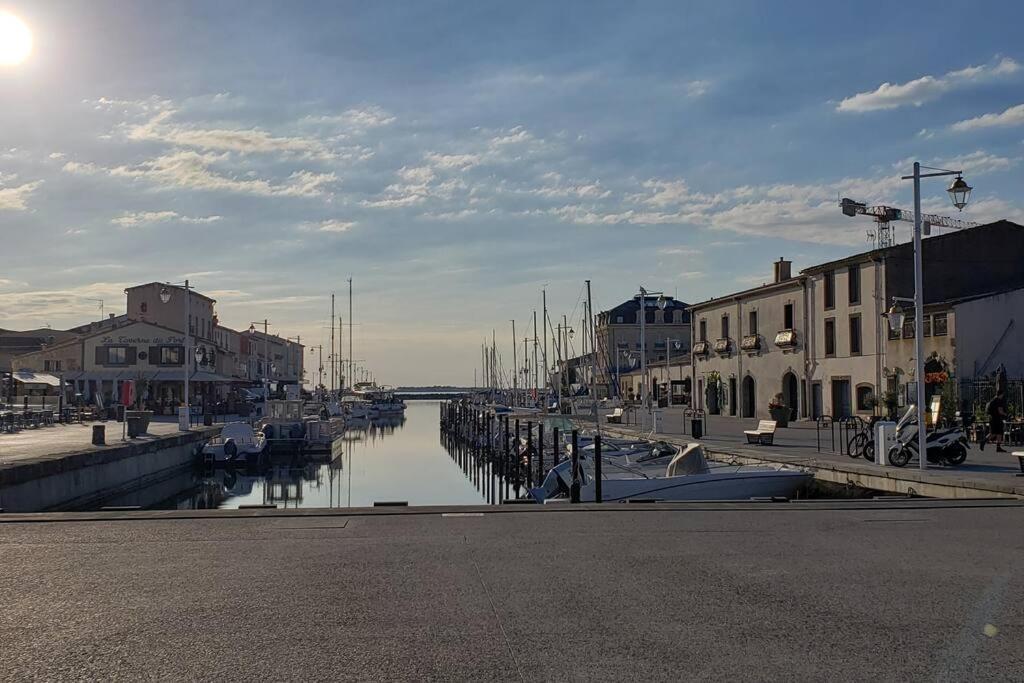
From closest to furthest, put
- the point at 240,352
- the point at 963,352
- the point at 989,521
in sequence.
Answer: the point at 989,521 → the point at 963,352 → the point at 240,352

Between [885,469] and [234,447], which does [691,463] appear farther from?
[234,447]

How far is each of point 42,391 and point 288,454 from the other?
35.5 m

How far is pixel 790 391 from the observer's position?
5653 cm

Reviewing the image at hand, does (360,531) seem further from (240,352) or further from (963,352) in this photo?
(240,352)

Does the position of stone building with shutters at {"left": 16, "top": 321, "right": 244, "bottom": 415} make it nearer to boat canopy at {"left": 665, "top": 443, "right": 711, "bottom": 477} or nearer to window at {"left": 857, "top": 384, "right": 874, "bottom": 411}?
window at {"left": 857, "top": 384, "right": 874, "bottom": 411}

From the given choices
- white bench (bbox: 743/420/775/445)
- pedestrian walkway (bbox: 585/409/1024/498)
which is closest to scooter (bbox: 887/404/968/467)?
pedestrian walkway (bbox: 585/409/1024/498)

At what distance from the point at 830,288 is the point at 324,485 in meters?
27.5

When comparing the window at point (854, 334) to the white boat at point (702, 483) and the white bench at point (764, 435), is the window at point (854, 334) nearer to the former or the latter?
the white bench at point (764, 435)

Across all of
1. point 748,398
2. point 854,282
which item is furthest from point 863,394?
point 748,398

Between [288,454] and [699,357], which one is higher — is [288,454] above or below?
below

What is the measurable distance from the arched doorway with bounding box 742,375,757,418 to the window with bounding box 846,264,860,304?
1293cm

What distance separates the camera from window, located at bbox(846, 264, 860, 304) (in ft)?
161

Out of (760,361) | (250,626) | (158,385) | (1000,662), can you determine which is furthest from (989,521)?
(158,385)

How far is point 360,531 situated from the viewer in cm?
1341
